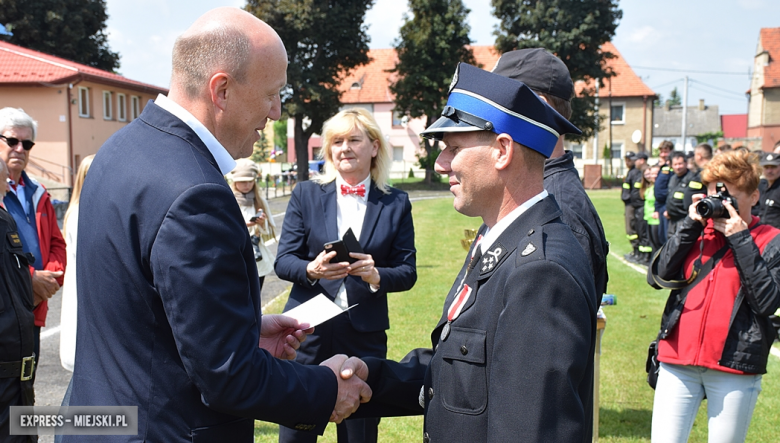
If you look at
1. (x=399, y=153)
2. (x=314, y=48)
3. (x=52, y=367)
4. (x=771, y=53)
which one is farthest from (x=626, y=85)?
(x=52, y=367)

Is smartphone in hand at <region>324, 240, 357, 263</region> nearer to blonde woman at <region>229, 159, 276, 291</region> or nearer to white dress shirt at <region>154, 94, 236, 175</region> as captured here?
white dress shirt at <region>154, 94, 236, 175</region>

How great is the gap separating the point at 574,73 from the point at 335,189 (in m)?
42.3

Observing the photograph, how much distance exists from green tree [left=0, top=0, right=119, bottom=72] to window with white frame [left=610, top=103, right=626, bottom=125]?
151ft

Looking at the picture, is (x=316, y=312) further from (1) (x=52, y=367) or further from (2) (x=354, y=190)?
(1) (x=52, y=367)

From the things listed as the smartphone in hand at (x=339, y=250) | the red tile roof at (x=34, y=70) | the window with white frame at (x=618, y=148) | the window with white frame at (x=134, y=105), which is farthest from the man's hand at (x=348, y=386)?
the window with white frame at (x=618, y=148)

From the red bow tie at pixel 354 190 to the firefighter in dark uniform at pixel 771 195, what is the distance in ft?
20.7

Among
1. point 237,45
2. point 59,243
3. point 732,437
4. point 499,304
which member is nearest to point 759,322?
point 732,437

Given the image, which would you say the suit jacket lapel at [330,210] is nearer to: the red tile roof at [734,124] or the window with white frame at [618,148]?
the window with white frame at [618,148]

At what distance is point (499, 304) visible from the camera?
1.94 m

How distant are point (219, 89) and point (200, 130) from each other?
15 cm

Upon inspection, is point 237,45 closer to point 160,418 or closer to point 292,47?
point 160,418

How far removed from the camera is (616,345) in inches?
319

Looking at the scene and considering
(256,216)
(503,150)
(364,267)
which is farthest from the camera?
(256,216)

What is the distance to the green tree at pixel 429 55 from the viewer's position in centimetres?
4412
